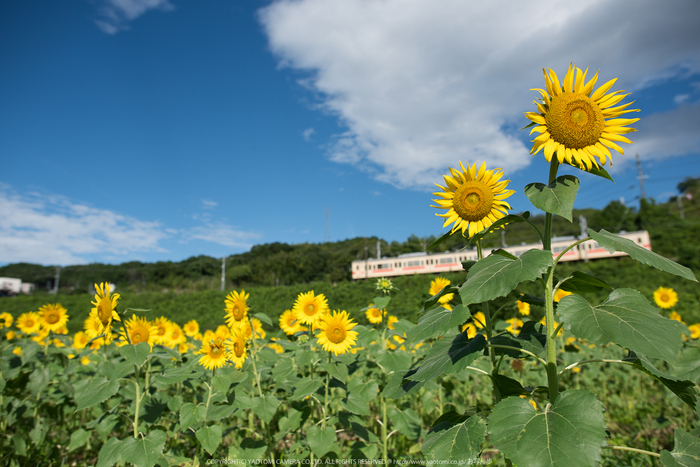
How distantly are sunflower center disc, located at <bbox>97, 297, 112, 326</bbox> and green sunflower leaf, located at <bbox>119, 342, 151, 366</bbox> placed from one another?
32cm

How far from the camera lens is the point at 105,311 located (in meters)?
2.36

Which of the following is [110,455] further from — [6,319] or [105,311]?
[6,319]

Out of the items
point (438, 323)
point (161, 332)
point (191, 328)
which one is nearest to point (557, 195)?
point (438, 323)

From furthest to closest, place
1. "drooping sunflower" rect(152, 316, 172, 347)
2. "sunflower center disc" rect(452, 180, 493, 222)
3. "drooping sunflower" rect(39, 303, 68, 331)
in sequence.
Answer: "drooping sunflower" rect(39, 303, 68, 331), "drooping sunflower" rect(152, 316, 172, 347), "sunflower center disc" rect(452, 180, 493, 222)

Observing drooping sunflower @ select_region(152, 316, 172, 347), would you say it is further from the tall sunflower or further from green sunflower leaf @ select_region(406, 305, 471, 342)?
green sunflower leaf @ select_region(406, 305, 471, 342)

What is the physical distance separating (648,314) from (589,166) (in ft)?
1.94

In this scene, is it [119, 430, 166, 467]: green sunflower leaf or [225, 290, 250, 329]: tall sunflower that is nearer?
[119, 430, 166, 467]: green sunflower leaf

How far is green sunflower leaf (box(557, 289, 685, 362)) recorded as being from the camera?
94 centimetres

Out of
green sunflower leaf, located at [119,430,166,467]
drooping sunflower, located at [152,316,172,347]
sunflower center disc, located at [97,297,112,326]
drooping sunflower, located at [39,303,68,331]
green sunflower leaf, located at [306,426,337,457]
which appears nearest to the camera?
green sunflower leaf, located at [119,430,166,467]

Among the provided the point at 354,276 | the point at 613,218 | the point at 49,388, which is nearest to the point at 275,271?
the point at 354,276

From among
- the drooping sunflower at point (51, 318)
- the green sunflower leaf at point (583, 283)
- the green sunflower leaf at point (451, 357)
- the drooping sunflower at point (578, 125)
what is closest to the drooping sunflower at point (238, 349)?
the green sunflower leaf at point (451, 357)

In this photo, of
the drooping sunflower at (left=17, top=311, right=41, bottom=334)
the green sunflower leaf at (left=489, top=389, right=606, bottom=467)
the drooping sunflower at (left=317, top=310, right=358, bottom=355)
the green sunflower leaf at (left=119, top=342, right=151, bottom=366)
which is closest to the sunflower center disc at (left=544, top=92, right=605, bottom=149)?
the green sunflower leaf at (left=489, top=389, right=606, bottom=467)

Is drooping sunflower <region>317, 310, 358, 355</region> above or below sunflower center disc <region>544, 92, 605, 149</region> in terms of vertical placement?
below

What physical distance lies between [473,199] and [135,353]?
2.14 m
